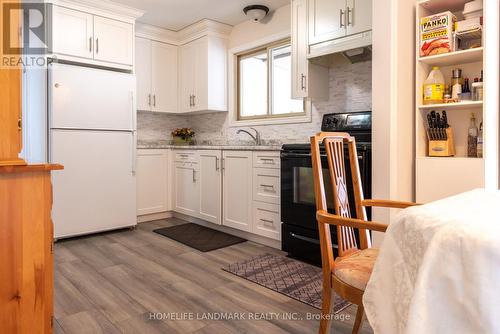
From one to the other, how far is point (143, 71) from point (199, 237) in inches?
87.6

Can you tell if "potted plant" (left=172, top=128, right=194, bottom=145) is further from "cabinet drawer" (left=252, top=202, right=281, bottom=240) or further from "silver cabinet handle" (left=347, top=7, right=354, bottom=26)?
"silver cabinet handle" (left=347, top=7, right=354, bottom=26)

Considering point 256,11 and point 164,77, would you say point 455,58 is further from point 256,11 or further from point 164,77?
point 164,77

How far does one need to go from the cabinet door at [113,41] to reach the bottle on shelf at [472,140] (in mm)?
3305

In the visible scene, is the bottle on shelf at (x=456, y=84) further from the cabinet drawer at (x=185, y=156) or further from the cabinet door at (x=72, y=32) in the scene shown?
the cabinet door at (x=72, y=32)

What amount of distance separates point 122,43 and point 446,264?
3.91m

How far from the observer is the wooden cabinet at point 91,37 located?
343cm

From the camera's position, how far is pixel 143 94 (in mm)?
4422

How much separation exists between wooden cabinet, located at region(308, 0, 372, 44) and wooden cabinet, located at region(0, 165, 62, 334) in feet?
7.91

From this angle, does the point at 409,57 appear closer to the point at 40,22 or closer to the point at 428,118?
the point at 428,118

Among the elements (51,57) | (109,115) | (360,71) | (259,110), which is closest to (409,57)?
(360,71)

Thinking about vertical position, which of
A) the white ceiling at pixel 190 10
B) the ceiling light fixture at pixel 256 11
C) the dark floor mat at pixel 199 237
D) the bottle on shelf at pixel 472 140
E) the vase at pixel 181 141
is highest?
the white ceiling at pixel 190 10

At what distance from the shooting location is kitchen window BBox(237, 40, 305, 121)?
3953 millimetres

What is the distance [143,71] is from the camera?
442 centimetres

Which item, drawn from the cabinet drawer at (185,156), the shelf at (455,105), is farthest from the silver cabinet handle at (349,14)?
the cabinet drawer at (185,156)
